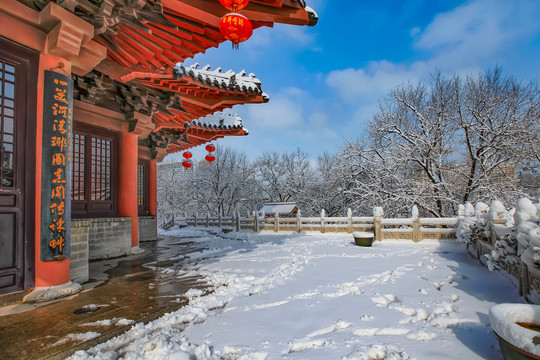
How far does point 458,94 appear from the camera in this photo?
42.4 ft

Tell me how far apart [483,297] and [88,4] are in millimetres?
7034

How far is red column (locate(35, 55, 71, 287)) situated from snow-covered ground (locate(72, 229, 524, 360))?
1915 millimetres

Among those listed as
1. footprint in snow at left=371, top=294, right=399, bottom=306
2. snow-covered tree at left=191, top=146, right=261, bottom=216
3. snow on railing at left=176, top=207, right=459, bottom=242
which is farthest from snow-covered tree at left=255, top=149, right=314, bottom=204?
footprint in snow at left=371, top=294, right=399, bottom=306

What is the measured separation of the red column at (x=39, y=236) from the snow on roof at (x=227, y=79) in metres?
2.70

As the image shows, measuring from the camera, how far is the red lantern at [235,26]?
12.2 feet

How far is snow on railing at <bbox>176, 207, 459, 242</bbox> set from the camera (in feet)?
32.4

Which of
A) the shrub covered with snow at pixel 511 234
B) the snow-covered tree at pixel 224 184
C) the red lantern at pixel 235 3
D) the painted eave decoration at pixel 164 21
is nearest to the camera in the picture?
the shrub covered with snow at pixel 511 234

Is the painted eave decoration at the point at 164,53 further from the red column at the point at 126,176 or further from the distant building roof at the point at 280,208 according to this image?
the distant building roof at the point at 280,208

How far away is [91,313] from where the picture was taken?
11.1ft

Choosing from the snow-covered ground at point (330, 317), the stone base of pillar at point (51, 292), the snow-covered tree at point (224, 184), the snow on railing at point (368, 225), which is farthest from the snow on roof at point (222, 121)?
the snow-covered tree at point (224, 184)

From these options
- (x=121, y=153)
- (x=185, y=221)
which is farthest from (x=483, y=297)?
(x=185, y=221)

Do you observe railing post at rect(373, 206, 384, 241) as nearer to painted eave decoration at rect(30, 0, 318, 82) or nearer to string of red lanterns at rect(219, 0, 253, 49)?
painted eave decoration at rect(30, 0, 318, 82)

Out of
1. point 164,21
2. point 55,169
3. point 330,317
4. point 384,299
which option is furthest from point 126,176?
point 384,299

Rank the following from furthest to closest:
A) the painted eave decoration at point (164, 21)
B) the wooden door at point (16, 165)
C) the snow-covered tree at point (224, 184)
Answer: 1. the snow-covered tree at point (224, 184)
2. the painted eave decoration at point (164, 21)
3. the wooden door at point (16, 165)
